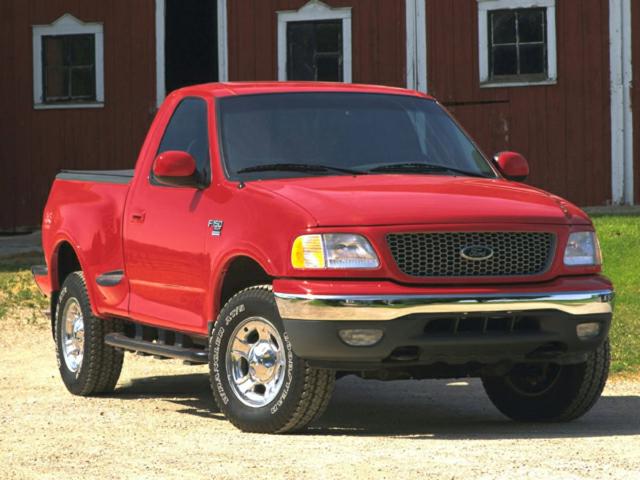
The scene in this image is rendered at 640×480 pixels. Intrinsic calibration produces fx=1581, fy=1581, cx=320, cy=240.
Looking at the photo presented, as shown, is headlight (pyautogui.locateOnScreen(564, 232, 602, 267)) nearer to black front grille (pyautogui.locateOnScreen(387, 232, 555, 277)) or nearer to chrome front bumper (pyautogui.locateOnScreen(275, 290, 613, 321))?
black front grille (pyautogui.locateOnScreen(387, 232, 555, 277))

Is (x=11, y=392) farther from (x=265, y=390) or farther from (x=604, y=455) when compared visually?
(x=604, y=455)

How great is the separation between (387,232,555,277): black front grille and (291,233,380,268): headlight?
0.13 meters

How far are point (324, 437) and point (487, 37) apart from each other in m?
15.6

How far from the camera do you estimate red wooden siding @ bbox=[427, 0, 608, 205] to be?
22.6m

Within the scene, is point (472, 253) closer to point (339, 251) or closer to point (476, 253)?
point (476, 253)

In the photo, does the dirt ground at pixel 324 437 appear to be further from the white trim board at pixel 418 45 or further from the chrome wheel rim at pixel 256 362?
the white trim board at pixel 418 45

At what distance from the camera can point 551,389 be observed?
9008 mm

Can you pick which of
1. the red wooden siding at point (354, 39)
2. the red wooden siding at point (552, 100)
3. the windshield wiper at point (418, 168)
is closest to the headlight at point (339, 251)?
the windshield wiper at point (418, 168)

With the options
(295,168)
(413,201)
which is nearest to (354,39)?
(295,168)

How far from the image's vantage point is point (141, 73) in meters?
24.7

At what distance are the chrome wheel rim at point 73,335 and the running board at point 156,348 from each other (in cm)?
42

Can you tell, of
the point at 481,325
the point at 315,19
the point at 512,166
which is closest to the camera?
the point at 481,325

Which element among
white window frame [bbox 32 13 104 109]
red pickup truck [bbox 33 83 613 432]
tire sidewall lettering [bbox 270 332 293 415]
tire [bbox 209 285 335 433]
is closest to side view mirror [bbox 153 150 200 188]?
red pickup truck [bbox 33 83 613 432]

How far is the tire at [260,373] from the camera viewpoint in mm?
7941
